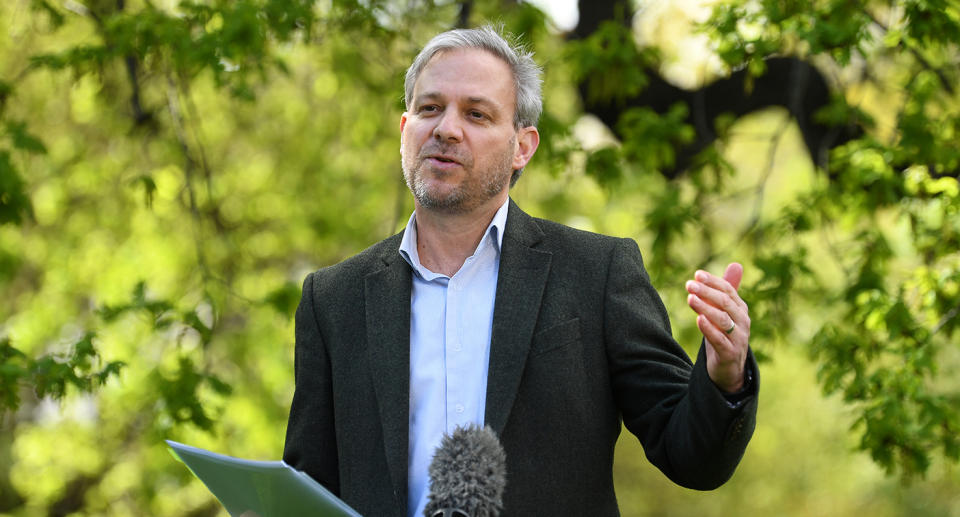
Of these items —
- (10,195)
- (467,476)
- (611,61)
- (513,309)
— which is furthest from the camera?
(611,61)

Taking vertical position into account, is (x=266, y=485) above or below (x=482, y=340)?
below

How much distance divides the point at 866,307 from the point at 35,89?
8944 mm

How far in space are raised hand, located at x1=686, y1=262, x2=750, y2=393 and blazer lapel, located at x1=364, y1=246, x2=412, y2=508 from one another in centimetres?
76

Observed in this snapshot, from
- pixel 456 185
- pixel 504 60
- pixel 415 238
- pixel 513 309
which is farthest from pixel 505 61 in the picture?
pixel 513 309

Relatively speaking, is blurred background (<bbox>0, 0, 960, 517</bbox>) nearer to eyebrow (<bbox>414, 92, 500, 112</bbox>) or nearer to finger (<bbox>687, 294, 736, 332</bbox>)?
eyebrow (<bbox>414, 92, 500, 112</bbox>)

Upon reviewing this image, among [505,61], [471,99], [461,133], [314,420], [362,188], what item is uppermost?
[362,188]

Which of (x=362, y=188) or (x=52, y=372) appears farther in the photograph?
(x=362, y=188)

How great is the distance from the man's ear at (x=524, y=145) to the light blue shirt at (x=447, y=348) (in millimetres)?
164

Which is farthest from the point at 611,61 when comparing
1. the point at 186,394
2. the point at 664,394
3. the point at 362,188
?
the point at 362,188

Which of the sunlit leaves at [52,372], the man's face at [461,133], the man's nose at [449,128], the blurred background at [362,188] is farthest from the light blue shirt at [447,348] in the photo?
the sunlit leaves at [52,372]

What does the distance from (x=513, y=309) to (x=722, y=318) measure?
25.1 inches

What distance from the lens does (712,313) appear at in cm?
186

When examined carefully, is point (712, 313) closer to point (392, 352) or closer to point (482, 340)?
point (482, 340)

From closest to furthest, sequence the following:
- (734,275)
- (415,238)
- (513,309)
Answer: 1. (734,275)
2. (513,309)
3. (415,238)
